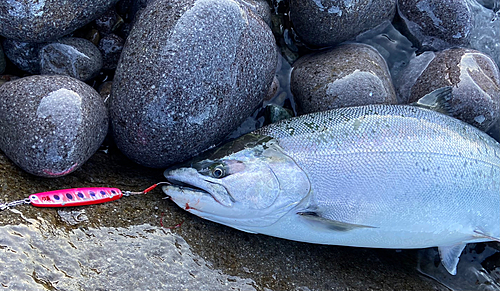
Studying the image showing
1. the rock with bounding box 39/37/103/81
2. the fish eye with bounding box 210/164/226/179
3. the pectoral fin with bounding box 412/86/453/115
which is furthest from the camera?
the pectoral fin with bounding box 412/86/453/115

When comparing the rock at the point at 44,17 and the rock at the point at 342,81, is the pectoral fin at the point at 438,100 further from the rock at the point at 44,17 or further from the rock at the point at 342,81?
the rock at the point at 44,17

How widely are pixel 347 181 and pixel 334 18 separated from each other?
150cm

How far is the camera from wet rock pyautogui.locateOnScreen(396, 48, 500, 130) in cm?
356

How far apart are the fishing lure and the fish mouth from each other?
27 centimetres

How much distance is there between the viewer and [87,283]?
2.47 metres

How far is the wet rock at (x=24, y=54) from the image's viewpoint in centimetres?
325

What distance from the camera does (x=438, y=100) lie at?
3402 millimetres


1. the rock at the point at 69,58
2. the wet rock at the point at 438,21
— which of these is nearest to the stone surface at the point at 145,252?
the rock at the point at 69,58

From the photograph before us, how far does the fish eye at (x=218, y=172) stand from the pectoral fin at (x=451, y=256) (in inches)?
79.6

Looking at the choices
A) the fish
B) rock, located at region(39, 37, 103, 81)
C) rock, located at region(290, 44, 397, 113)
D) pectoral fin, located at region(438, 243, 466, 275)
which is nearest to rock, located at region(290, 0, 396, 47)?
rock, located at region(290, 44, 397, 113)

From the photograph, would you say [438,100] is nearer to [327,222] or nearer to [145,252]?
[327,222]

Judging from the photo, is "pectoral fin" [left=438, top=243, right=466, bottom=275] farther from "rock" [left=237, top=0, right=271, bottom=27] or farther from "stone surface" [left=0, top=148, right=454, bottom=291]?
"rock" [left=237, top=0, right=271, bottom=27]

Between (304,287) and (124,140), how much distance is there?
178cm

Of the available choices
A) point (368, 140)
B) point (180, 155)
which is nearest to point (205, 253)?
point (180, 155)
